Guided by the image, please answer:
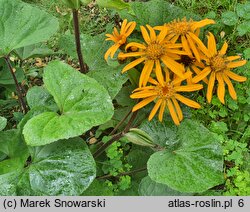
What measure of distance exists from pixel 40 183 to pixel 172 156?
0.45 m

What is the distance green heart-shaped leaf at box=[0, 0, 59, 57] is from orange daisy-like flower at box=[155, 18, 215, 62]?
1.61 ft

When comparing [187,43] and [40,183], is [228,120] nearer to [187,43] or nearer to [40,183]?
[187,43]

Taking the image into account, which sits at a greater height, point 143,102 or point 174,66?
point 174,66

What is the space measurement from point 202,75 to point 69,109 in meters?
0.48

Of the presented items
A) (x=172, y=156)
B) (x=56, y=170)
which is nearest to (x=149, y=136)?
(x=172, y=156)

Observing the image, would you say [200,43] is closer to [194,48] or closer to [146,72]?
[194,48]

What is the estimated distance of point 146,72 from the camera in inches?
59.7

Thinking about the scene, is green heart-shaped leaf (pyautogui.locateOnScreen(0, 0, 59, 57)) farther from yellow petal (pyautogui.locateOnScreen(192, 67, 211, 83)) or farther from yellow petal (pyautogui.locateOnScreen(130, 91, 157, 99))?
yellow petal (pyautogui.locateOnScreen(192, 67, 211, 83))

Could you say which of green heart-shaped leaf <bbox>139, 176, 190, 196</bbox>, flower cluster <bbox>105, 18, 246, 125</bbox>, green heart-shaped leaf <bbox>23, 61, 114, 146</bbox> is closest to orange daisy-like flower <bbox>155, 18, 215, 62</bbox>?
flower cluster <bbox>105, 18, 246, 125</bbox>

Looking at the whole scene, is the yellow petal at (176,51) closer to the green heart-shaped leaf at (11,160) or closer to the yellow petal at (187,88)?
the yellow petal at (187,88)

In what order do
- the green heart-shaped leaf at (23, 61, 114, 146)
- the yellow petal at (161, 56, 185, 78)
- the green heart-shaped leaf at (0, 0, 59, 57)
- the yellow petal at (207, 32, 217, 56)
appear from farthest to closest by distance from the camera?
the green heart-shaped leaf at (0, 0, 59, 57)
the yellow petal at (207, 32, 217, 56)
the yellow petal at (161, 56, 185, 78)
the green heart-shaped leaf at (23, 61, 114, 146)

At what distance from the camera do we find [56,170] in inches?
56.1

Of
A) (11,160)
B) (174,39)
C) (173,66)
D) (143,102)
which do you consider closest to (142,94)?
(143,102)

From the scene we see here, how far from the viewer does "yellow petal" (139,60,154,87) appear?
→ 150cm
